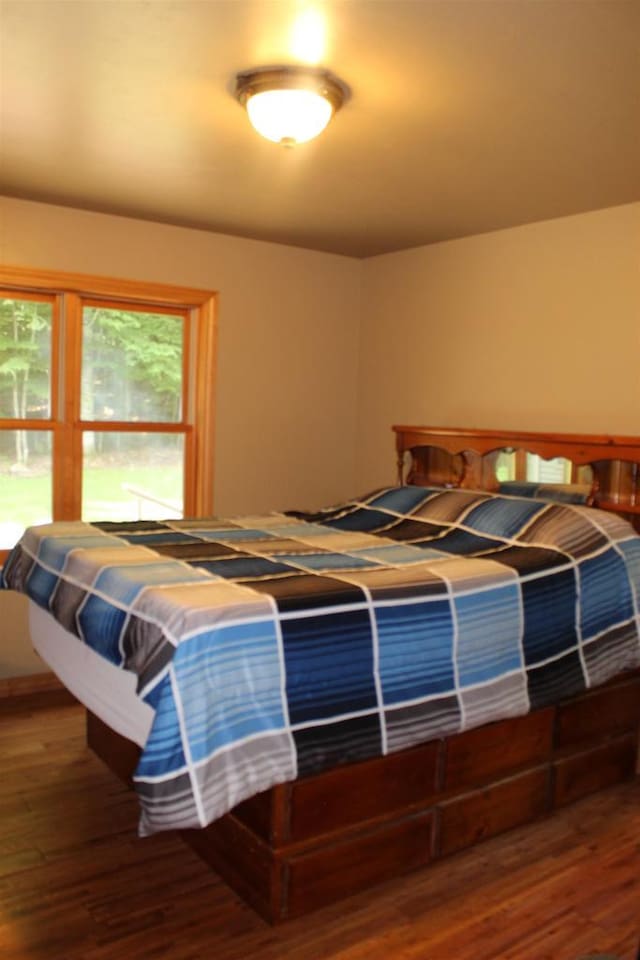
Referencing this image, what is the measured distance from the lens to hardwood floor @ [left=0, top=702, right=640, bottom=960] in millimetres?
2098

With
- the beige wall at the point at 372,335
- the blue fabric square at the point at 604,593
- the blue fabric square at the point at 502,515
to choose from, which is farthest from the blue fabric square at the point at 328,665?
the beige wall at the point at 372,335

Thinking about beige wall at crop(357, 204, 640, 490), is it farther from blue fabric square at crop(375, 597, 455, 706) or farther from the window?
blue fabric square at crop(375, 597, 455, 706)

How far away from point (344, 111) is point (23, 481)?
2465 mm

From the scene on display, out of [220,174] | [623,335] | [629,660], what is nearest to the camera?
[629,660]

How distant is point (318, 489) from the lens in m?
4.87

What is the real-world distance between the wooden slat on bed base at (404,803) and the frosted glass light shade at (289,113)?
1.84m

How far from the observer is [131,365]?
4.24 m

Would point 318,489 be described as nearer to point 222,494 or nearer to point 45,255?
point 222,494

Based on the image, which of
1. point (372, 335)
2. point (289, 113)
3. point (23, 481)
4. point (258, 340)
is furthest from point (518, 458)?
point (23, 481)

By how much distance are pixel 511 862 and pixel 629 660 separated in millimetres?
839

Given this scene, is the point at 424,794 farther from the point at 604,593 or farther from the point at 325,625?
the point at 604,593

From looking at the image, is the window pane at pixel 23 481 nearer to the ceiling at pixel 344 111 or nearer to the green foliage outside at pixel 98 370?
the green foliage outside at pixel 98 370

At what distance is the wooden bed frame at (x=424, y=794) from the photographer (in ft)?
7.14

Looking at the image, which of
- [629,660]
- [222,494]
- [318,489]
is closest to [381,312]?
[318,489]
